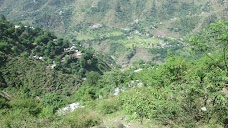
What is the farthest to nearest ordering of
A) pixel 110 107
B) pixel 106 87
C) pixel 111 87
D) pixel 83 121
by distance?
pixel 106 87 → pixel 111 87 → pixel 110 107 → pixel 83 121

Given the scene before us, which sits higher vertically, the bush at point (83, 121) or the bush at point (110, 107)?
the bush at point (83, 121)

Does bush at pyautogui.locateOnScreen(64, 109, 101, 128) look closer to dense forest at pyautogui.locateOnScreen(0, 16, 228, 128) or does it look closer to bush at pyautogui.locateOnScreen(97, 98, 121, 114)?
dense forest at pyautogui.locateOnScreen(0, 16, 228, 128)

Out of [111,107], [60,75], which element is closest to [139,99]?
[111,107]

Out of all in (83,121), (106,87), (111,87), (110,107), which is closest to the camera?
(83,121)

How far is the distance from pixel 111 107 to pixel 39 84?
38628mm

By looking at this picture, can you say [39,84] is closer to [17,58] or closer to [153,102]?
[17,58]

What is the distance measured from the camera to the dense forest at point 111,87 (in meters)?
19.9

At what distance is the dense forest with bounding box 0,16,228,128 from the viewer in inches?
784

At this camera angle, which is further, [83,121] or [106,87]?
[106,87]

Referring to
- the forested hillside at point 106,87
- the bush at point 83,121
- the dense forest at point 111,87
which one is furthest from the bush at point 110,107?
the bush at point 83,121

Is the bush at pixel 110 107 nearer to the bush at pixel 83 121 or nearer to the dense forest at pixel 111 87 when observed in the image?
the dense forest at pixel 111 87

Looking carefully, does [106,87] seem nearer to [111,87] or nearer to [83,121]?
[111,87]

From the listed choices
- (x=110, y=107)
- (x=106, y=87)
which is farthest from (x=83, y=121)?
(x=106, y=87)

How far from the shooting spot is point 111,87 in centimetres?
6456
